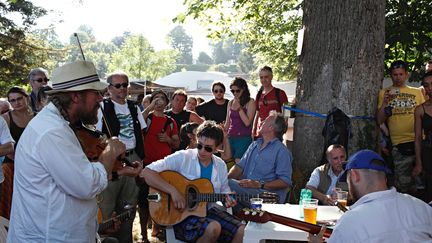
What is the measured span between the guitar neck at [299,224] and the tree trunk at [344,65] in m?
2.41

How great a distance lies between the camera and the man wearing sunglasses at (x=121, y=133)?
534 centimetres

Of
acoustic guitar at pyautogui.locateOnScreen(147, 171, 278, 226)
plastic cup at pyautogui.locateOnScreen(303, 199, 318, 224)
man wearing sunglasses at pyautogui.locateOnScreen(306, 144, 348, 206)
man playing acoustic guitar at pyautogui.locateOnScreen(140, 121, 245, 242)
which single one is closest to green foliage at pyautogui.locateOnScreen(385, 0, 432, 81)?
man wearing sunglasses at pyautogui.locateOnScreen(306, 144, 348, 206)

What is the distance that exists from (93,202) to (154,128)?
365 cm

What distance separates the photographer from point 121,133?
5500mm

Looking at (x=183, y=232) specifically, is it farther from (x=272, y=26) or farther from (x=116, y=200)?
(x=272, y=26)

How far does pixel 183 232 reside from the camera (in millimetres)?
4488

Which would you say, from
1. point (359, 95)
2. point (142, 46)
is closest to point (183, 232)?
point (359, 95)

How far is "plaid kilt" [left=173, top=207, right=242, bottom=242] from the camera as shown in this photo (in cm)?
444

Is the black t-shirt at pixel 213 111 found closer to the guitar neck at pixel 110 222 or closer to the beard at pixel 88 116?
the guitar neck at pixel 110 222

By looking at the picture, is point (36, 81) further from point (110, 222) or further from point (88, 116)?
point (88, 116)

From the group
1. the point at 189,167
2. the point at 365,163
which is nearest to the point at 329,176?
the point at 189,167

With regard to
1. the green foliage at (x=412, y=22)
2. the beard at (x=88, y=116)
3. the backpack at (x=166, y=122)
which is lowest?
the backpack at (x=166, y=122)

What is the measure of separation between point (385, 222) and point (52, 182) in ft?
5.70

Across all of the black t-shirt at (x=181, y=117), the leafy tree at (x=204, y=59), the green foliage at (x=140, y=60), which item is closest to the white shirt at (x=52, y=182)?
the black t-shirt at (x=181, y=117)
